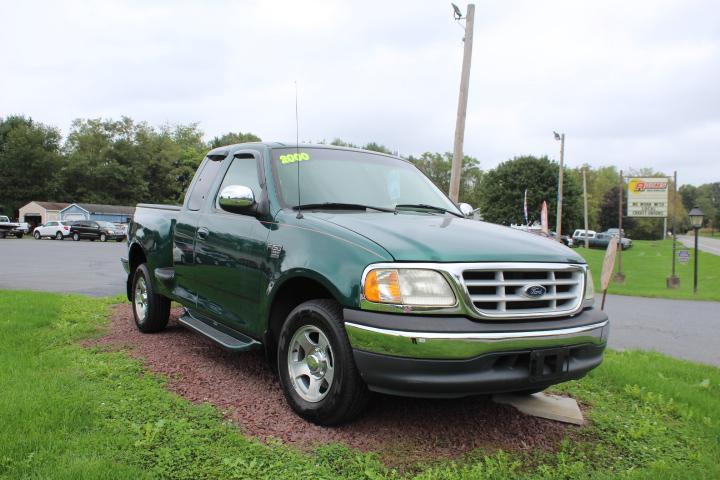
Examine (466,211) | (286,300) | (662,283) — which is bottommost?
(662,283)

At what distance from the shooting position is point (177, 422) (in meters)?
3.38

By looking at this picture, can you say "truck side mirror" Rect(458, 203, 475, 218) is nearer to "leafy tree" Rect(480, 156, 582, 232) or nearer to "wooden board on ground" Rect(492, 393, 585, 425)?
"wooden board on ground" Rect(492, 393, 585, 425)

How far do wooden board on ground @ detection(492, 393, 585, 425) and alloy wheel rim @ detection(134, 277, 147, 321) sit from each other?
3.85 meters

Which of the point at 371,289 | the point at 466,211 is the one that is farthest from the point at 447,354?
the point at 466,211

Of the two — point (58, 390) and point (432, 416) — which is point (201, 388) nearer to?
point (58, 390)

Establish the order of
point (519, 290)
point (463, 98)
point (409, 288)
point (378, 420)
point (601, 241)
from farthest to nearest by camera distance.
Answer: point (601, 241) < point (463, 98) < point (378, 420) < point (519, 290) < point (409, 288)

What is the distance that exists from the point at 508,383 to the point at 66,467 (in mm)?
2288

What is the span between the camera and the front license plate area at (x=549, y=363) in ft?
9.91

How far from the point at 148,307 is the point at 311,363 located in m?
3.05

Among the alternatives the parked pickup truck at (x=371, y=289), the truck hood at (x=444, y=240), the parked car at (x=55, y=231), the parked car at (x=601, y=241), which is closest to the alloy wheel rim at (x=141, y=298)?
the parked pickup truck at (x=371, y=289)

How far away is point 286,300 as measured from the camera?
380 centimetres

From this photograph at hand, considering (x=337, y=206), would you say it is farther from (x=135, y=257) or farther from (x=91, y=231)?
(x=91, y=231)

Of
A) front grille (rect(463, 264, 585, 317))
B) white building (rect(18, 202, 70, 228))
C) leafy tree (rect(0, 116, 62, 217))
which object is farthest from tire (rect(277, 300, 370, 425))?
leafy tree (rect(0, 116, 62, 217))

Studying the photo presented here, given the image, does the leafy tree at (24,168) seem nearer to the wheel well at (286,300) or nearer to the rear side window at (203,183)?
the rear side window at (203,183)
